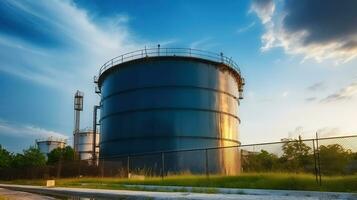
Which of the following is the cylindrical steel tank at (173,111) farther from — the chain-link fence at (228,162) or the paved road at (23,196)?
the paved road at (23,196)

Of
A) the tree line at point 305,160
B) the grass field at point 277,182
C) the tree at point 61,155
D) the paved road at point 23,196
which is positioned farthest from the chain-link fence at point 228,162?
the paved road at point 23,196

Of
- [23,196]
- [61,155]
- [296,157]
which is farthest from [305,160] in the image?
[61,155]

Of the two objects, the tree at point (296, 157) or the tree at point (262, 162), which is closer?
the tree at point (296, 157)

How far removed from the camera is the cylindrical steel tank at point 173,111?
29.6 m

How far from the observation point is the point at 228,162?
99.7 feet

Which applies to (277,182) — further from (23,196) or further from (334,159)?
(23,196)

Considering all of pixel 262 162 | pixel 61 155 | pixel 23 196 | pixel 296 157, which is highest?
pixel 61 155

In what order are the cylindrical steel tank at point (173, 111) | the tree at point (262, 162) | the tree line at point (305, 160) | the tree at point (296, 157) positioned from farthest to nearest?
the cylindrical steel tank at point (173, 111)
the tree at point (262, 162)
the tree at point (296, 157)
the tree line at point (305, 160)

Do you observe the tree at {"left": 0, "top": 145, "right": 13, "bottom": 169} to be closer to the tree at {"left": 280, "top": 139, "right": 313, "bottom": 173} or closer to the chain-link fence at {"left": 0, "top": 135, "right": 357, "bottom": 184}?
the chain-link fence at {"left": 0, "top": 135, "right": 357, "bottom": 184}

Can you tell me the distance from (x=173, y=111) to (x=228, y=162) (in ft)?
17.8

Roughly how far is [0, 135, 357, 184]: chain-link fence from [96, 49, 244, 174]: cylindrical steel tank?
0.36 ft

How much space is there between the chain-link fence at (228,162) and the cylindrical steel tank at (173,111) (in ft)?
0.36

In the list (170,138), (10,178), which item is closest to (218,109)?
(170,138)

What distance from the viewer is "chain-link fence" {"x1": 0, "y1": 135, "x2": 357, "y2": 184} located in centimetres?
1658
